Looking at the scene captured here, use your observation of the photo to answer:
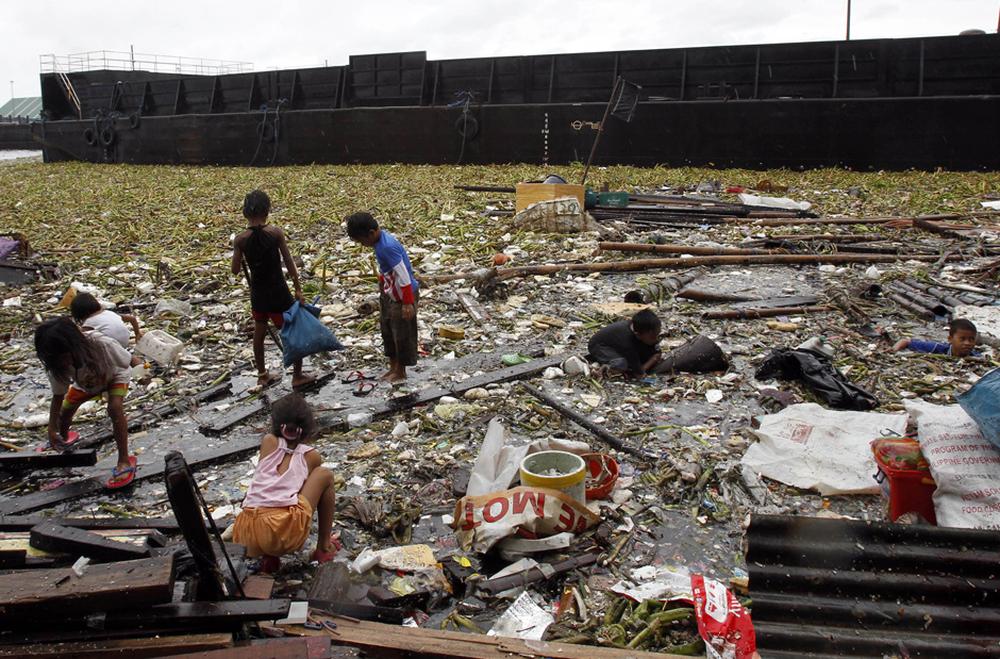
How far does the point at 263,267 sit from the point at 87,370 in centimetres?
154

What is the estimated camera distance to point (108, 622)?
2.17 meters

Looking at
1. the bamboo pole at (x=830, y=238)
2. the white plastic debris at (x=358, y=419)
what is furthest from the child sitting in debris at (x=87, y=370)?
the bamboo pole at (x=830, y=238)

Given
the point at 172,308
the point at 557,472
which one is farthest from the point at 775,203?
the point at 557,472

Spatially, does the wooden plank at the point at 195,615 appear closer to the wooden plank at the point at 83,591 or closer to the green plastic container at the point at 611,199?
the wooden plank at the point at 83,591

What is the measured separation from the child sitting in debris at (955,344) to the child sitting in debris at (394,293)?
3.68 metres

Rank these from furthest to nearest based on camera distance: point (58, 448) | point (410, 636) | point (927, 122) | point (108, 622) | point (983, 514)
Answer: point (927, 122)
point (58, 448)
point (983, 514)
point (410, 636)
point (108, 622)

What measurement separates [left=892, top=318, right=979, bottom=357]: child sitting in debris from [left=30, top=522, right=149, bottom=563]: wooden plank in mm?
5231

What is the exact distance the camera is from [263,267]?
5.18 metres

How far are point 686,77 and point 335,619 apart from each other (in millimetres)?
17218

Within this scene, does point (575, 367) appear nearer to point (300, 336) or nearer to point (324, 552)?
point (300, 336)

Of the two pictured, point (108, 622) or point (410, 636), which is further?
point (410, 636)

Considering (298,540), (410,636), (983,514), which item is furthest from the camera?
(298,540)

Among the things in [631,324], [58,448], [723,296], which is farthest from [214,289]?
[723,296]

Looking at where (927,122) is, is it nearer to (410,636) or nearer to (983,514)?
(983,514)
